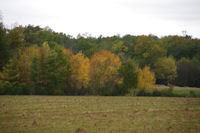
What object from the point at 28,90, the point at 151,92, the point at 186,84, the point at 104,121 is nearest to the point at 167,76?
the point at 186,84

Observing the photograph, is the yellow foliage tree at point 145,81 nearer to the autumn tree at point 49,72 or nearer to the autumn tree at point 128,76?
the autumn tree at point 128,76

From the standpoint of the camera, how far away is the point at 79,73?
50156mm

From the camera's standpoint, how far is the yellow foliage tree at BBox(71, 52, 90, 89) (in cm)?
4997

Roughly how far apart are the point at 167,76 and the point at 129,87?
28.6 metres

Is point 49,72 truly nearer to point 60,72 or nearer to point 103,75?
point 60,72

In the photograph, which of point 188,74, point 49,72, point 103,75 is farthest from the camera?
point 188,74

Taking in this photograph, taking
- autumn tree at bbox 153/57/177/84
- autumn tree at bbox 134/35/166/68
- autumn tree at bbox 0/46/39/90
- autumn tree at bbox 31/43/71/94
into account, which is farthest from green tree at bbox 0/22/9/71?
autumn tree at bbox 153/57/177/84

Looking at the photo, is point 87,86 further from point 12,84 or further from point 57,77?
point 12,84

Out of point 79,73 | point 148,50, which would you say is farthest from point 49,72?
point 148,50

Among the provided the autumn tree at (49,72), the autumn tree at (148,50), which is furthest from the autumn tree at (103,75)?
the autumn tree at (148,50)

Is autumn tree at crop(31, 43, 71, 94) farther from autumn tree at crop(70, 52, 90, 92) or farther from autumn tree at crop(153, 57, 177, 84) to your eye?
autumn tree at crop(153, 57, 177, 84)

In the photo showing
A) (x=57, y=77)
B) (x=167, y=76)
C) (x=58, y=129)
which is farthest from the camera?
(x=167, y=76)

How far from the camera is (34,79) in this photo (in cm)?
4728

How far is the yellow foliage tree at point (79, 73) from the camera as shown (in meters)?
50.0
